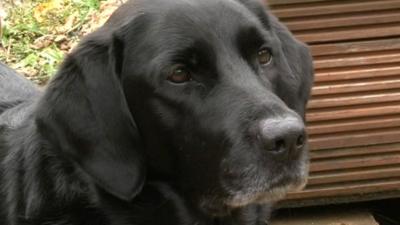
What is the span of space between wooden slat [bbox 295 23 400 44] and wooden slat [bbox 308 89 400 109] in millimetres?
339

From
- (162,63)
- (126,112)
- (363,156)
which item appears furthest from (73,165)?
(363,156)

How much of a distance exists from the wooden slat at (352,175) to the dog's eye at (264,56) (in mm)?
1912

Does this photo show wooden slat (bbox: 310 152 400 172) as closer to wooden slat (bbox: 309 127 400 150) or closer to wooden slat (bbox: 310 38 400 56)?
wooden slat (bbox: 309 127 400 150)

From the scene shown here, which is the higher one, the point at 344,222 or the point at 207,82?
the point at 207,82

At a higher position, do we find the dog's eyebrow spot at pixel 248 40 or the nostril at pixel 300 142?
the dog's eyebrow spot at pixel 248 40

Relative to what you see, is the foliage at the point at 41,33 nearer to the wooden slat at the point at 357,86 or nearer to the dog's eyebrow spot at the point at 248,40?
the wooden slat at the point at 357,86

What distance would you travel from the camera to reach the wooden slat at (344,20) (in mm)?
4426

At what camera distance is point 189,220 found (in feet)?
10.1

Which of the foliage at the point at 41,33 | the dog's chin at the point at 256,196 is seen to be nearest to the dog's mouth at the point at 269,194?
the dog's chin at the point at 256,196

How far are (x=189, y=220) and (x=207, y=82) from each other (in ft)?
2.03

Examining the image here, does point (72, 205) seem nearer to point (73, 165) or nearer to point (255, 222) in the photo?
point (73, 165)

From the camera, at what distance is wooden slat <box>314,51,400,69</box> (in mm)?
4527

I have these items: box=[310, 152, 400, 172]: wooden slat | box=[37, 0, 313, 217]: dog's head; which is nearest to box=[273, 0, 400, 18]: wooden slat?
box=[310, 152, 400, 172]: wooden slat

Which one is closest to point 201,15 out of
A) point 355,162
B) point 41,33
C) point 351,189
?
point 355,162
